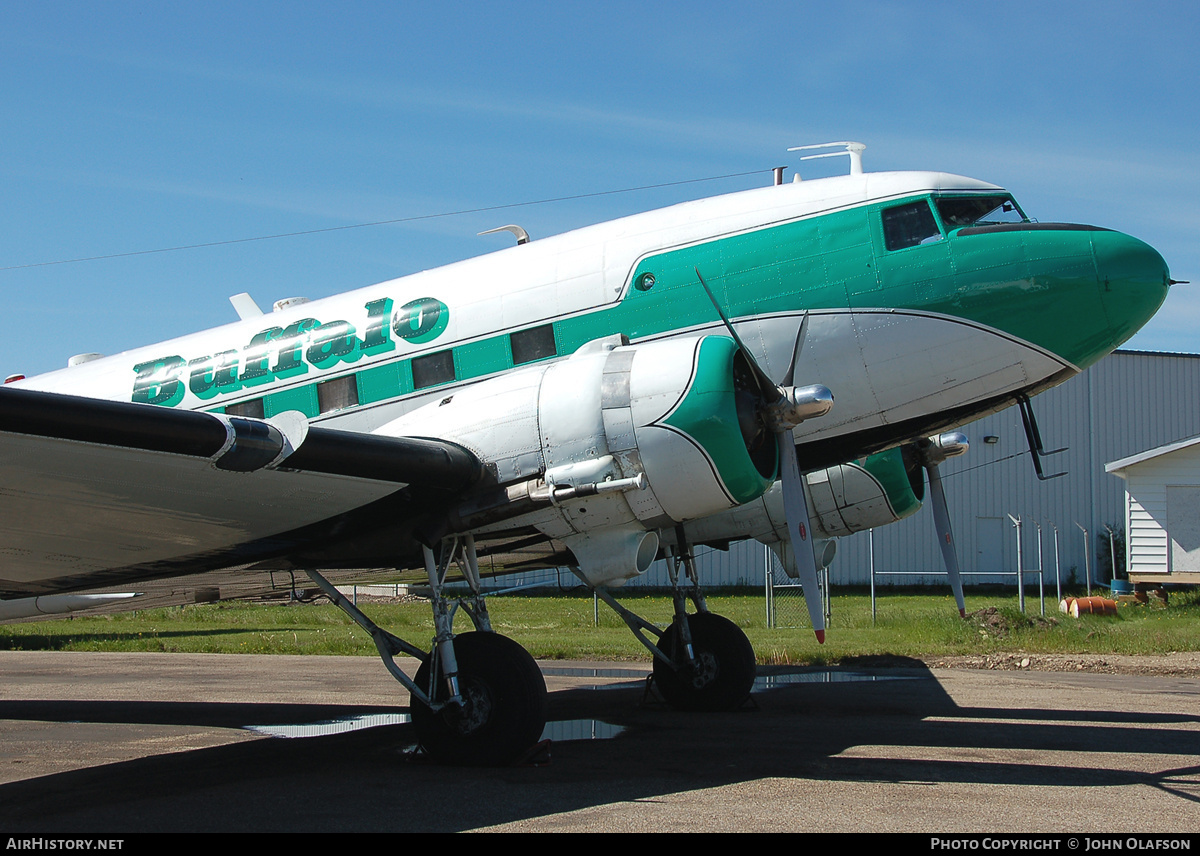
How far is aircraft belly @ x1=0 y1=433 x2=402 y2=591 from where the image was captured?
679cm

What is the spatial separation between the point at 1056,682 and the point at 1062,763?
6808 mm

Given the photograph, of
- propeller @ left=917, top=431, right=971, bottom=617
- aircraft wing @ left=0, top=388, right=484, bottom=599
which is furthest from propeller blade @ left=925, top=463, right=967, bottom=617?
aircraft wing @ left=0, top=388, right=484, bottom=599

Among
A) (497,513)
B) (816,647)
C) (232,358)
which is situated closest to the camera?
(497,513)

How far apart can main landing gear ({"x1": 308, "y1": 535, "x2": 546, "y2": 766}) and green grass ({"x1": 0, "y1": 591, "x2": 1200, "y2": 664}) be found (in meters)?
10.6

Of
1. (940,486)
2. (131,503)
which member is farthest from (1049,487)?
(131,503)

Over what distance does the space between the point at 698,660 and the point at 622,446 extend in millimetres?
4987

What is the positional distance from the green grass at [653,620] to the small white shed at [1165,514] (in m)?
0.94

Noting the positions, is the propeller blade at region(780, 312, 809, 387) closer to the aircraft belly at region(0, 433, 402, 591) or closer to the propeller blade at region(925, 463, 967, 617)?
the aircraft belly at region(0, 433, 402, 591)

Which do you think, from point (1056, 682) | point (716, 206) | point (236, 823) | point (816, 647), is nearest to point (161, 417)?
point (236, 823)

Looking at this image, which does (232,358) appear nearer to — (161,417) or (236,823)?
(161,417)

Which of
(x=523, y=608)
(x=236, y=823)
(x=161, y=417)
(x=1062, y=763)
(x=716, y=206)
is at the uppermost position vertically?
(x=716, y=206)

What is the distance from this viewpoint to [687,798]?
682 cm

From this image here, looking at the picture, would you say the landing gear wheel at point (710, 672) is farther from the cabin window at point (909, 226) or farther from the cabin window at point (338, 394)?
the cabin window at point (909, 226)

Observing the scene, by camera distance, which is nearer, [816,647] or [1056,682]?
[1056,682]
